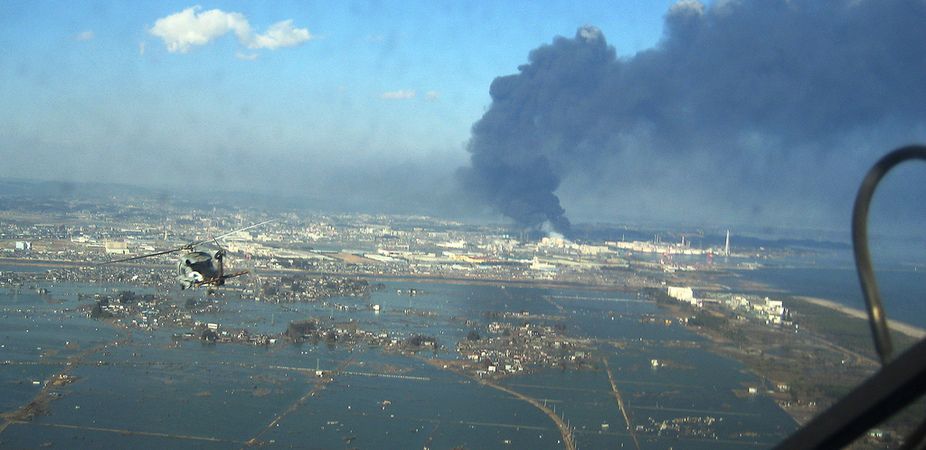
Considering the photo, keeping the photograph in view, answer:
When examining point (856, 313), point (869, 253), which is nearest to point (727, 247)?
A: point (856, 313)

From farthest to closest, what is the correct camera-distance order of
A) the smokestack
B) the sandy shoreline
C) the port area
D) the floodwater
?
the smokestack
the floodwater
the port area
the sandy shoreline

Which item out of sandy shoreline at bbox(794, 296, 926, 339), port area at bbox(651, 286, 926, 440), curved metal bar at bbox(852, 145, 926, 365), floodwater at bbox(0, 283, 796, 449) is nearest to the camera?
curved metal bar at bbox(852, 145, 926, 365)

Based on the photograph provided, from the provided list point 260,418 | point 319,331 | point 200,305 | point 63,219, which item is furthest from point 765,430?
point 63,219

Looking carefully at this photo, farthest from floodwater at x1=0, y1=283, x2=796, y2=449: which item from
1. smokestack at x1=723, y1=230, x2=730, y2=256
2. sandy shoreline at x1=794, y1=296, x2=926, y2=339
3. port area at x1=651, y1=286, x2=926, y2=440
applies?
smokestack at x1=723, y1=230, x2=730, y2=256

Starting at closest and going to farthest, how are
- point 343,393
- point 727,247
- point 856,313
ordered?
point 856,313
point 343,393
point 727,247

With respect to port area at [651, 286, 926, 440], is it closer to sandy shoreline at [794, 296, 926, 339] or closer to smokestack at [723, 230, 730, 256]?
sandy shoreline at [794, 296, 926, 339]

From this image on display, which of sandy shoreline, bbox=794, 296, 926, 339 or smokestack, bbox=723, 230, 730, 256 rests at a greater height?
smokestack, bbox=723, 230, 730, 256

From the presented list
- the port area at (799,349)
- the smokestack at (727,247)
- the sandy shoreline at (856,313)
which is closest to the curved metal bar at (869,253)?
the port area at (799,349)

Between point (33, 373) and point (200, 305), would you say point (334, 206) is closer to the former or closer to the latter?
point (200, 305)

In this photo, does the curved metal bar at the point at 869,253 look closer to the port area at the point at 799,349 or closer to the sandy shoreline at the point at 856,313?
the port area at the point at 799,349

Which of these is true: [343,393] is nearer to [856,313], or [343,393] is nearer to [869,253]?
[856,313]
